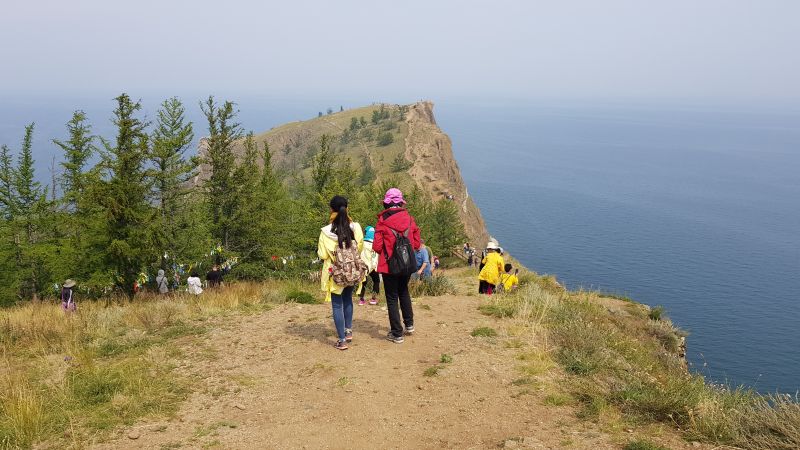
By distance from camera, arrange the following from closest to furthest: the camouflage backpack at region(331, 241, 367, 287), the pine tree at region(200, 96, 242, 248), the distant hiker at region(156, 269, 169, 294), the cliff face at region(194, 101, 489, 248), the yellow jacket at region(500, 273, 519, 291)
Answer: the camouflage backpack at region(331, 241, 367, 287), the yellow jacket at region(500, 273, 519, 291), the distant hiker at region(156, 269, 169, 294), the pine tree at region(200, 96, 242, 248), the cliff face at region(194, 101, 489, 248)

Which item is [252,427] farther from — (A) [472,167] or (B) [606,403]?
(A) [472,167]

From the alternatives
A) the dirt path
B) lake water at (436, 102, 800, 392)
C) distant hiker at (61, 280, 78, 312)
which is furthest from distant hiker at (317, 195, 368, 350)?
lake water at (436, 102, 800, 392)

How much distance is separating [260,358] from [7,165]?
97.4ft

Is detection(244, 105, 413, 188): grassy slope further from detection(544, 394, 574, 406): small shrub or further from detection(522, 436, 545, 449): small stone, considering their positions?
detection(522, 436, 545, 449): small stone

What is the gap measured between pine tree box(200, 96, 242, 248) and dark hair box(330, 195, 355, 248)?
17.6m

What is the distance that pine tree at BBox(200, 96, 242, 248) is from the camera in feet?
76.5

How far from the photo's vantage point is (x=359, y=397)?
20.5 feet

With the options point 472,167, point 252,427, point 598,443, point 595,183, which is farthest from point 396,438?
point 472,167

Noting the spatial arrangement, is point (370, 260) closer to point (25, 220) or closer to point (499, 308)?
point (499, 308)

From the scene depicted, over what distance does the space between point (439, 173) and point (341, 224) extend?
247 feet

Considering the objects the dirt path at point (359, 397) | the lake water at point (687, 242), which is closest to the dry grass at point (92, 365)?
the dirt path at point (359, 397)

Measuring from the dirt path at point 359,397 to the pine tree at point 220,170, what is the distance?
15768 mm

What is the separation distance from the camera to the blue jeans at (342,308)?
24.7ft

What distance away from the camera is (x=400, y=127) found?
10512 cm
